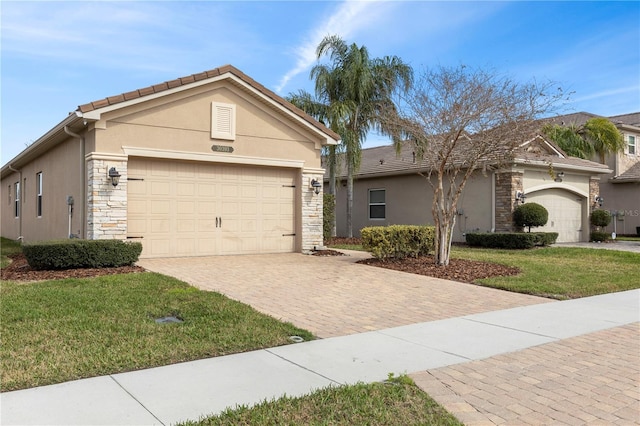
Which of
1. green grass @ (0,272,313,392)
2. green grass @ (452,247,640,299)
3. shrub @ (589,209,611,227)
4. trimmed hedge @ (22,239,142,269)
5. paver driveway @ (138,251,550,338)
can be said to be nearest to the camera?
green grass @ (0,272,313,392)

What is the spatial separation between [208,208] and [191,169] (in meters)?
1.19

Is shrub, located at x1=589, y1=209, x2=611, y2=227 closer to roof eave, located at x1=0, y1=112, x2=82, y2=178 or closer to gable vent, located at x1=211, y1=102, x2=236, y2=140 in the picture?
gable vent, located at x1=211, y1=102, x2=236, y2=140

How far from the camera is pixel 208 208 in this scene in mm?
13891

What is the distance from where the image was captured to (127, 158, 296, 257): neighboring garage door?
12.9m

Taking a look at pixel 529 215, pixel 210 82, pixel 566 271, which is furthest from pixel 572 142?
pixel 210 82

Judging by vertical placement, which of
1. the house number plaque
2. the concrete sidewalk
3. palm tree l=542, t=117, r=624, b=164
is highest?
palm tree l=542, t=117, r=624, b=164

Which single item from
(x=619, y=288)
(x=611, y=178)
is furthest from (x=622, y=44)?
(x=611, y=178)

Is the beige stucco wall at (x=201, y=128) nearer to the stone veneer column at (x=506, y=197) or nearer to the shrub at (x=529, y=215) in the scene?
the stone veneer column at (x=506, y=197)

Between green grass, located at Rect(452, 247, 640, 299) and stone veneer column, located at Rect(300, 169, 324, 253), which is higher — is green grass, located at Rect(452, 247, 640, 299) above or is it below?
below

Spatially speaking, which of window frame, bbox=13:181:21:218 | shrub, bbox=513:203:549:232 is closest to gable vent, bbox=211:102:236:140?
shrub, bbox=513:203:549:232

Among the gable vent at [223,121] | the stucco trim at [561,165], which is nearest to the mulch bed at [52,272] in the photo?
the gable vent at [223,121]

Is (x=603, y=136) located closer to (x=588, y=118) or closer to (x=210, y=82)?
(x=588, y=118)

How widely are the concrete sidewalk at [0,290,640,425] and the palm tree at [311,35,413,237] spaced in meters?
13.5

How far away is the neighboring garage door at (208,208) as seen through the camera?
12.9 meters
